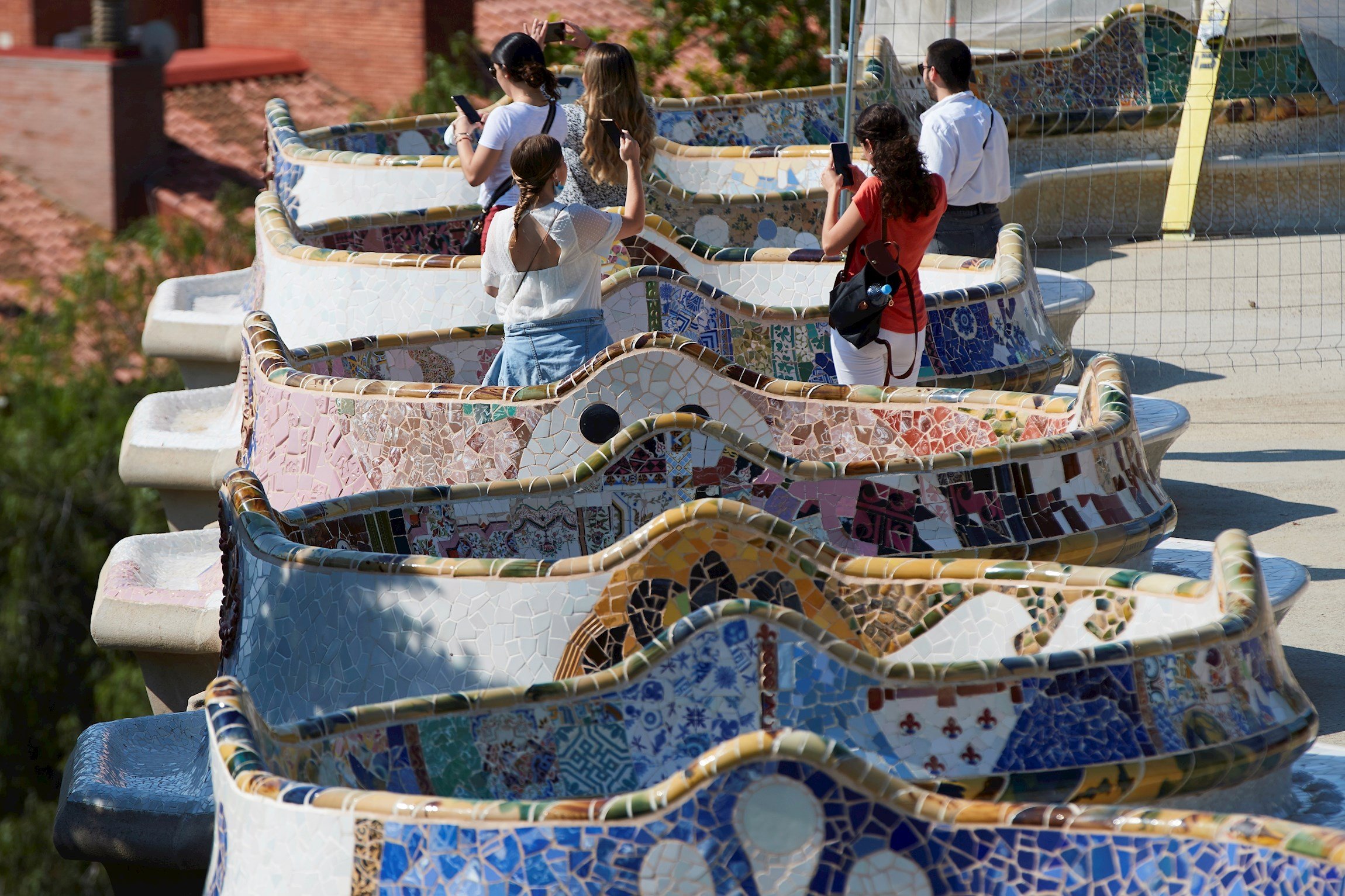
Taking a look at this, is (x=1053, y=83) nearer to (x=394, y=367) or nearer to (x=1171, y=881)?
(x=394, y=367)

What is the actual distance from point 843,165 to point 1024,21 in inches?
248

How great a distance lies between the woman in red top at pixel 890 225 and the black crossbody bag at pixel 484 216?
3.27 ft

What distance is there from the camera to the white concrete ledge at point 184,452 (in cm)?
634

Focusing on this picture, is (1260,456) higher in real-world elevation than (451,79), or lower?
lower

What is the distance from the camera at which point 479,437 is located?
4.26 m

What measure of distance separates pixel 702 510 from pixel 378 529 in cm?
83

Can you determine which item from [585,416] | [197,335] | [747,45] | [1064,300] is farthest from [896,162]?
[747,45]

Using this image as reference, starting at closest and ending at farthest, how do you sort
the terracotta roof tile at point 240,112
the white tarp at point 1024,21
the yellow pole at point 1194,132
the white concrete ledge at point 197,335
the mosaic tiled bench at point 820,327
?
1. the mosaic tiled bench at point 820,327
2. the white concrete ledge at point 197,335
3. the yellow pole at point 1194,132
4. the white tarp at point 1024,21
5. the terracotta roof tile at point 240,112

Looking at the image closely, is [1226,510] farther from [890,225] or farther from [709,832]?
[709,832]

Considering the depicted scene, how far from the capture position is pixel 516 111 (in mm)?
5480

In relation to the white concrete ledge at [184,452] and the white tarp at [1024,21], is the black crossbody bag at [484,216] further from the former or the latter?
the white tarp at [1024,21]

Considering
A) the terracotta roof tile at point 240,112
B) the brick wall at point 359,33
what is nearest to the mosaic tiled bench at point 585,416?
the terracotta roof tile at point 240,112

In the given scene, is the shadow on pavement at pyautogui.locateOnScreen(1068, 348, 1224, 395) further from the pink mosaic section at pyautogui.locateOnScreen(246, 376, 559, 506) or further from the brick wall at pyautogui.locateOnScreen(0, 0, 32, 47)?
the brick wall at pyautogui.locateOnScreen(0, 0, 32, 47)

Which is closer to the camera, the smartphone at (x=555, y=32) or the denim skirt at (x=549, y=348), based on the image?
the denim skirt at (x=549, y=348)
